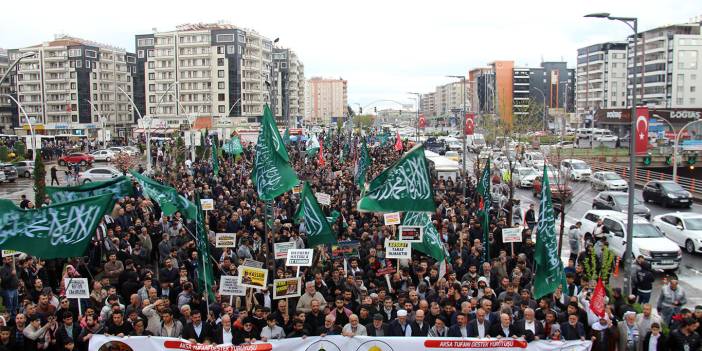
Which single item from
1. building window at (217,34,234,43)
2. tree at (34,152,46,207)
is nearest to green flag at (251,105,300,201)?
tree at (34,152,46,207)

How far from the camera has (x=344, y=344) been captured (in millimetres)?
9102

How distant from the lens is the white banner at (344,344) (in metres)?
9.05

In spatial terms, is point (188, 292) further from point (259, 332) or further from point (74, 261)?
point (74, 261)

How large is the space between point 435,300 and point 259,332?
299cm

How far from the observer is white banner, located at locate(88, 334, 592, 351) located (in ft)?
29.7

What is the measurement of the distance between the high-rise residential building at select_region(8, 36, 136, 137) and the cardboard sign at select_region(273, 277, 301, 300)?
350ft

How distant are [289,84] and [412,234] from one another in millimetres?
114967

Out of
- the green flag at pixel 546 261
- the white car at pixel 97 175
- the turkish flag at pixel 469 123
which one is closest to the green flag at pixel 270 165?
the green flag at pixel 546 261

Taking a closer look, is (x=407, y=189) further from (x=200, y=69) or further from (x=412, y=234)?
(x=200, y=69)

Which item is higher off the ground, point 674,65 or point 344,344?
point 674,65

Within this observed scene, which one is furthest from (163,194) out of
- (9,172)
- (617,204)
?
(9,172)

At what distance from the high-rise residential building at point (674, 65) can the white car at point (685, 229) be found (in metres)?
80.4

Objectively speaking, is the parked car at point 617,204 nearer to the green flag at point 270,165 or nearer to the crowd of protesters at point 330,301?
the crowd of protesters at point 330,301

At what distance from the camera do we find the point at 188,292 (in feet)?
35.8
